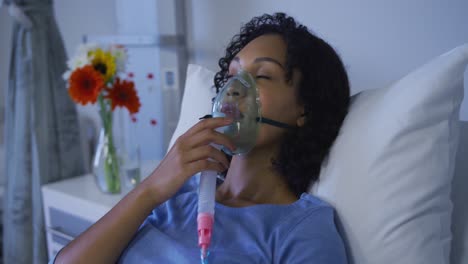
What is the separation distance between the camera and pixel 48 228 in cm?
163

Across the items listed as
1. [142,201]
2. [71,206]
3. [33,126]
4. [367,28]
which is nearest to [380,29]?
[367,28]

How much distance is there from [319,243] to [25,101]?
1410 millimetres

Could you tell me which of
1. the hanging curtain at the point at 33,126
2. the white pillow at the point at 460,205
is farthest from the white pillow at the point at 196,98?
the hanging curtain at the point at 33,126

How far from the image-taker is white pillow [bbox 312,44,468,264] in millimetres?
758

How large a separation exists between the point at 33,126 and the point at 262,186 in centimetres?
117

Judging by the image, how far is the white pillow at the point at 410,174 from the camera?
758mm

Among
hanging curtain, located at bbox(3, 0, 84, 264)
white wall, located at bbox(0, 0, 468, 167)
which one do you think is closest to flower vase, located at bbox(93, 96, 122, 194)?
hanging curtain, located at bbox(3, 0, 84, 264)

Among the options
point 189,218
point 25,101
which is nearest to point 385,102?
point 189,218

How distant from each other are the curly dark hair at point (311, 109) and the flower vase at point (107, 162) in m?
0.78

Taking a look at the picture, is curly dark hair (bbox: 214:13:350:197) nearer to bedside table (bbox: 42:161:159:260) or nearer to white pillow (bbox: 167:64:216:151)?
white pillow (bbox: 167:64:216:151)

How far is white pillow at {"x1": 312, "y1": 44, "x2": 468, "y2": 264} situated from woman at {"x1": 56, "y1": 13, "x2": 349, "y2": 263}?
0.23 ft

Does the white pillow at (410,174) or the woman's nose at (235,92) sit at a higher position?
the woman's nose at (235,92)

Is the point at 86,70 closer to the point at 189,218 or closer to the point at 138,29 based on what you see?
the point at 138,29

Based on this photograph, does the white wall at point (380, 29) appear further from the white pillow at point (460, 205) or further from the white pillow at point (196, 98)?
the white pillow at point (196, 98)
